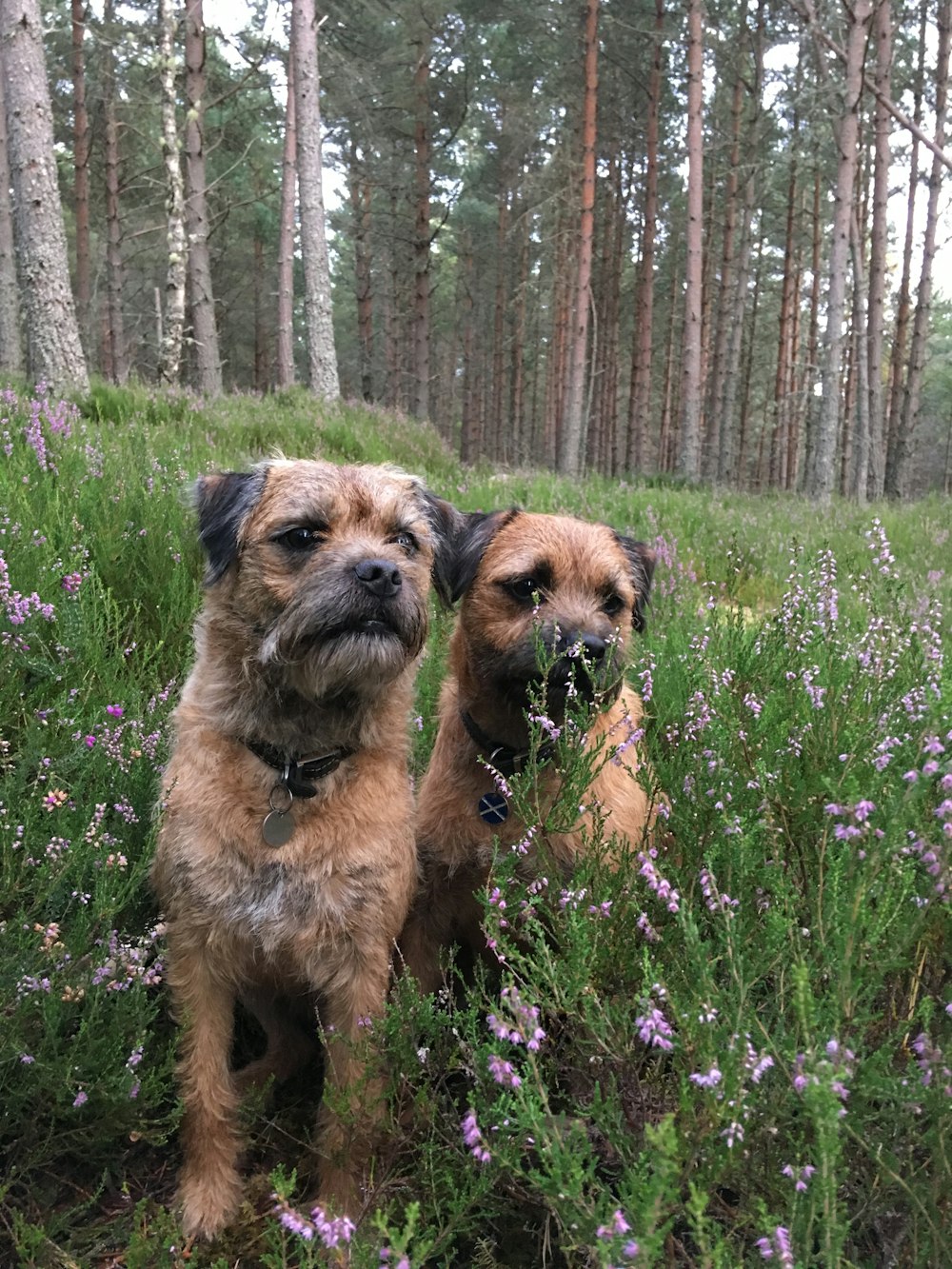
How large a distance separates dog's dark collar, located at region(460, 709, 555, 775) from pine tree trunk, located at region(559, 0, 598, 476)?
1509cm

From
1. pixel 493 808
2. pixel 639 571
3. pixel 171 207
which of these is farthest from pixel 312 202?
pixel 493 808

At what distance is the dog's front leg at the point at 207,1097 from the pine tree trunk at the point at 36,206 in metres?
7.46

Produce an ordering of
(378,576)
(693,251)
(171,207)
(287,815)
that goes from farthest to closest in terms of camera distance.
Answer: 1. (693,251)
2. (171,207)
3. (378,576)
4. (287,815)

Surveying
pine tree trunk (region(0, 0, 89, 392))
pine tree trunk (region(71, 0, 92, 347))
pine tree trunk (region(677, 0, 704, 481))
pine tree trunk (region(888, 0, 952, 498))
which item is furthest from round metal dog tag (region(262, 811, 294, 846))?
pine tree trunk (region(71, 0, 92, 347))

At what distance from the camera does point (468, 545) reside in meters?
3.31

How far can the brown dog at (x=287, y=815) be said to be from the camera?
2236mm

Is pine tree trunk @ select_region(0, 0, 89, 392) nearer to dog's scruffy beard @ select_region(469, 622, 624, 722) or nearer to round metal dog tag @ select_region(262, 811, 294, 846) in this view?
dog's scruffy beard @ select_region(469, 622, 624, 722)

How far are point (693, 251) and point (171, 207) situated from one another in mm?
10981

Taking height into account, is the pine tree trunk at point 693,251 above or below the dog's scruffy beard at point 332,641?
above

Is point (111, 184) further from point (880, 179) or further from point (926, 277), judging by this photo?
point (926, 277)

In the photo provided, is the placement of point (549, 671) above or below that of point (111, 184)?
below

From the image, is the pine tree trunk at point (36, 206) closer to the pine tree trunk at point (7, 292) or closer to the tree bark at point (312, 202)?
the tree bark at point (312, 202)

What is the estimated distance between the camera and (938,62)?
18.6 metres

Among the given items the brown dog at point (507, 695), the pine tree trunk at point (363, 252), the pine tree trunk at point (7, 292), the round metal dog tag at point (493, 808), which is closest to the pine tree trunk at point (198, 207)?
the pine tree trunk at point (7, 292)
